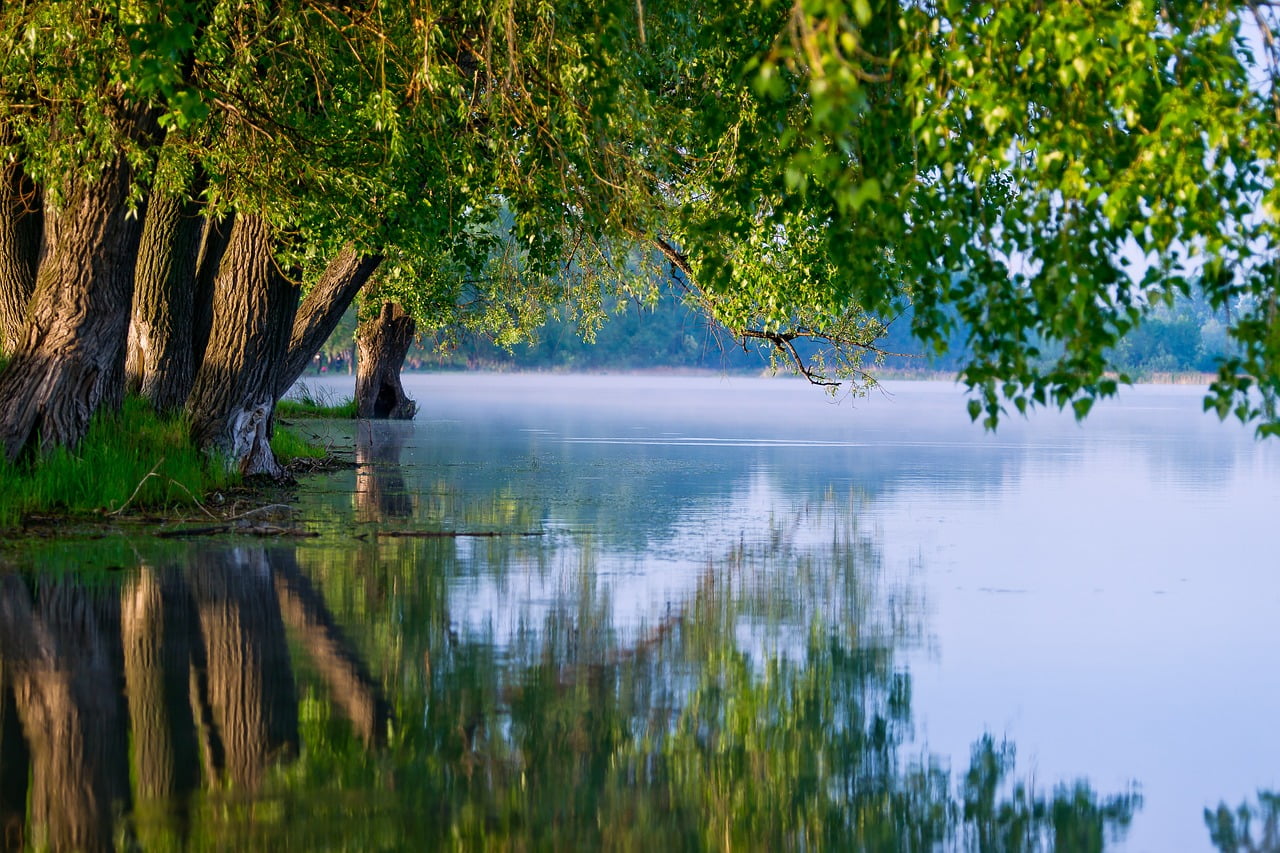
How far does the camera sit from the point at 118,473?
16781mm

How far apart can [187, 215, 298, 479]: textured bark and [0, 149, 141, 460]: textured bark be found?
3.28m

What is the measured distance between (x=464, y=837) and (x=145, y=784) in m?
1.55

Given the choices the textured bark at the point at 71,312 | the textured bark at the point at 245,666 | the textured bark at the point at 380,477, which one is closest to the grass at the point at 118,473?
the textured bark at the point at 71,312

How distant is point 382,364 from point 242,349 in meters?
24.2

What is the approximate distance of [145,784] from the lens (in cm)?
682

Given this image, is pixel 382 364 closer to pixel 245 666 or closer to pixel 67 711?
pixel 245 666

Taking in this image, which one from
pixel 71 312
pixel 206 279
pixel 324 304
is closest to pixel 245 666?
pixel 71 312

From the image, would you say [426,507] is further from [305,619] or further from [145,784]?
[145,784]

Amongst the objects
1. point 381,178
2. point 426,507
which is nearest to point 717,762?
point 381,178

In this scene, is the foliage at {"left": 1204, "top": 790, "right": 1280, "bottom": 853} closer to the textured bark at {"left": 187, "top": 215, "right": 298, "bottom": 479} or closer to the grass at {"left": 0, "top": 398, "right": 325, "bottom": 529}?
the grass at {"left": 0, "top": 398, "right": 325, "bottom": 529}

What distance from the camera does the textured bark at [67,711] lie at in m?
6.34

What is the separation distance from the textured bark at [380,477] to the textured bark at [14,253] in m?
4.55

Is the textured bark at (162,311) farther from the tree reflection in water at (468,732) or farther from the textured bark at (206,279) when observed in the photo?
the tree reflection in water at (468,732)

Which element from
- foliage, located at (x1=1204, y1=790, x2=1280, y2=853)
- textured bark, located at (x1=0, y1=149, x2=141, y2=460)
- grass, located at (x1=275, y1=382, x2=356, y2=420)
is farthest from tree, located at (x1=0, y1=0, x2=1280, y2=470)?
grass, located at (x1=275, y1=382, x2=356, y2=420)
